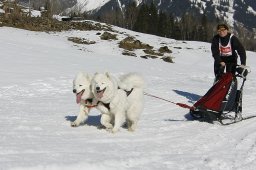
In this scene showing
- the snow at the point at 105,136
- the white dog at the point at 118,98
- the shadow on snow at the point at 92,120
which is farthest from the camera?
the shadow on snow at the point at 92,120

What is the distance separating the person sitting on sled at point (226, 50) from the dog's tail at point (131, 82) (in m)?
2.59

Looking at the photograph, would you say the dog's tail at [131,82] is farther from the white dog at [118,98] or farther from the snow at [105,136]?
the snow at [105,136]

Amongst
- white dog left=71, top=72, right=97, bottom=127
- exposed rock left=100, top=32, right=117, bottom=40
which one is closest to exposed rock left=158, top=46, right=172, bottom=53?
exposed rock left=100, top=32, right=117, bottom=40

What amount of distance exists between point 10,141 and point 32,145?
35 centimetres

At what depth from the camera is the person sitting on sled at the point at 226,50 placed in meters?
8.88

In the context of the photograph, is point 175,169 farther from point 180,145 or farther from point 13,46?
point 13,46

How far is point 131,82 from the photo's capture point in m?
6.65

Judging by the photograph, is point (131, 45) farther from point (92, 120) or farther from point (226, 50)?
point (92, 120)

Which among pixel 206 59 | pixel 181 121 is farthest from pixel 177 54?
pixel 181 121

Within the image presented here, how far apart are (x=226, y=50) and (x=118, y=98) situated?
365 cm

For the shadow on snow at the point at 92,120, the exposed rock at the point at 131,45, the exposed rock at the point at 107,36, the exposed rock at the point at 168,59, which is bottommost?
the shadow on snow at the point at 92,120

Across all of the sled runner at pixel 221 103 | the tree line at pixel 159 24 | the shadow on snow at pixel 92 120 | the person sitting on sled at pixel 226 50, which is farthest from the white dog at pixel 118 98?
the tree line at pixel 159 24

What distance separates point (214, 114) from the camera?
25.4 ft

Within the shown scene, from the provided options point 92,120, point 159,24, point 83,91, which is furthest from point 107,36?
point 159,24
